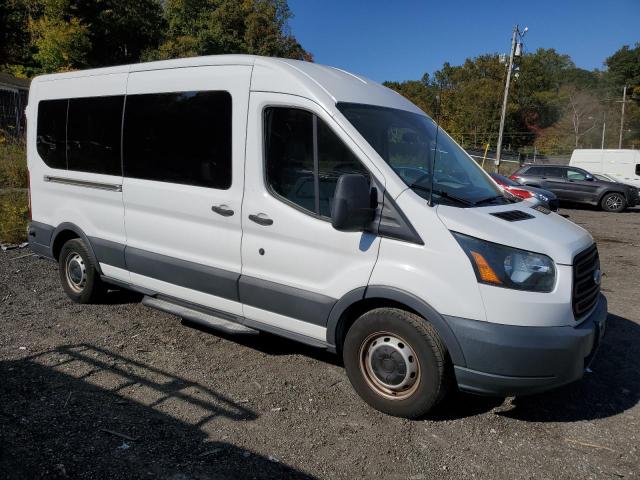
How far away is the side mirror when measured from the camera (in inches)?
133

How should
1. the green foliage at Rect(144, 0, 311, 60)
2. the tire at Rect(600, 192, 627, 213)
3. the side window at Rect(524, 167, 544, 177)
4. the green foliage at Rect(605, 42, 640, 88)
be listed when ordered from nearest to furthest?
the tire at Rect(600, 192, 627, 213) < the side window at Rect(524, 167, 544, 177) < the green foliage at Rect(144, 0, 311, 60) < the green foliage at Rect(605, 42, 640, 88)

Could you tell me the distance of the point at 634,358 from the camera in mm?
4848

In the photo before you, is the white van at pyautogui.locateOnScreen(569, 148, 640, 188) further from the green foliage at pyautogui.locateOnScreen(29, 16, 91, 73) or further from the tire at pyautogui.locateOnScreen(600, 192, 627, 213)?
the green foliage at pyautogui.locateOnScreen(29, 16, 91, 73)

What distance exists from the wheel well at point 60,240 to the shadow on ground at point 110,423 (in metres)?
1.66

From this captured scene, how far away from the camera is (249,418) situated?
3627 mm

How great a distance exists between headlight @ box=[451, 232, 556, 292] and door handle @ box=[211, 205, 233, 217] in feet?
5.83

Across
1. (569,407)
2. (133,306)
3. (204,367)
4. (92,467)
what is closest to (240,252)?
(204,367)

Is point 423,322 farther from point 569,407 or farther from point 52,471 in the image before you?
point 52,471

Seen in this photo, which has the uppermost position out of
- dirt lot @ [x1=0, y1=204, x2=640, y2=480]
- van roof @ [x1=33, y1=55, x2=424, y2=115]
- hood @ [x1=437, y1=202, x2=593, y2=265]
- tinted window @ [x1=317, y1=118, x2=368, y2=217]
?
van roof @ [x1=33, y1=55, x2=424, y2=115]

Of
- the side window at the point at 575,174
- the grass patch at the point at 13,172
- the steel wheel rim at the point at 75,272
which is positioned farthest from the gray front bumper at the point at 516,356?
the side window at the point at 575,174

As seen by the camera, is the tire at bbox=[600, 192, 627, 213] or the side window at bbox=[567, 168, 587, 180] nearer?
the tire at bbox=[600, 192, 627, 213]

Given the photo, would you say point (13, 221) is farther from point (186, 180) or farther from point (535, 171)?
point (535, 171)

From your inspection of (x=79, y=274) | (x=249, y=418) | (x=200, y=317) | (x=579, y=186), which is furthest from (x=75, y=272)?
(x=579, y=186)

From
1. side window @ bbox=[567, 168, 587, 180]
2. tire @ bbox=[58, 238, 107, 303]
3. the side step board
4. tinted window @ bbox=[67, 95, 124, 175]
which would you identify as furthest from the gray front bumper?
side window @ bbox=[567, 168, 587, 180]
